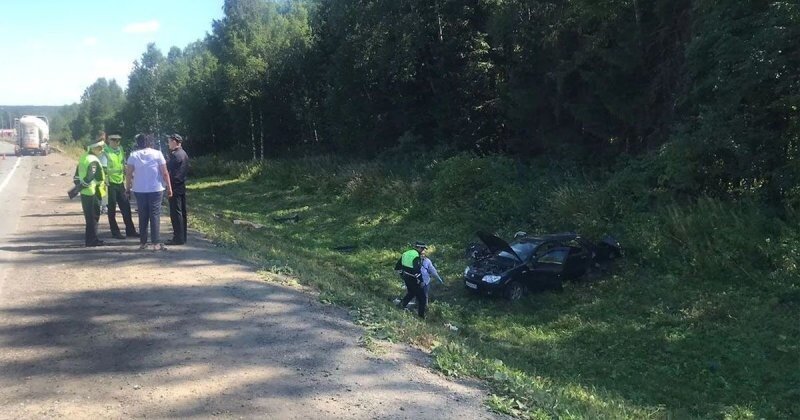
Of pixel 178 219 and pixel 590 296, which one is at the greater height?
pixel 178 219

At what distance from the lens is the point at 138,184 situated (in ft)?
31.3

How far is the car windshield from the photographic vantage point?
1452cm

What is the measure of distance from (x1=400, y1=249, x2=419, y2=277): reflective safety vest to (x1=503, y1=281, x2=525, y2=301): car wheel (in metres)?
2.68

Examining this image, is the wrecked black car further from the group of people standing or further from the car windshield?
the group of people standing

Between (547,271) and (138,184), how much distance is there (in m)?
8.73

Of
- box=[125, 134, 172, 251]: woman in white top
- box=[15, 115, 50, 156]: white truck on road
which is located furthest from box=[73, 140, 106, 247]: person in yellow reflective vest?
box=[15, 115, 50, 156]: white truck on road

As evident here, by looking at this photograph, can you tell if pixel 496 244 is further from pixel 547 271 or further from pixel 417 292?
pixel 417 292

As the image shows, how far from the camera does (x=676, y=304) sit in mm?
12555

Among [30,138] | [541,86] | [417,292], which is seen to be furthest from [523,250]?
[30,138]

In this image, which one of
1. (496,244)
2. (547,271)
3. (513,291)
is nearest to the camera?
(513,291)

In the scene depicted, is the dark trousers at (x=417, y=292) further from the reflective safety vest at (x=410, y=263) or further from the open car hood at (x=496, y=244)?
the open car hood at (x=496, y=244)

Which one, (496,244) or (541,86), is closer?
(496,244)

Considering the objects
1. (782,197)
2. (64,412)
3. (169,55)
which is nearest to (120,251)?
(64,412)

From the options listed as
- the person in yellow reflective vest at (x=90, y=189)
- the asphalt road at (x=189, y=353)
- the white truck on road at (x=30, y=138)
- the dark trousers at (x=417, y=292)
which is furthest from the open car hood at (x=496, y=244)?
the white truck on road at (x=30, y=138)
